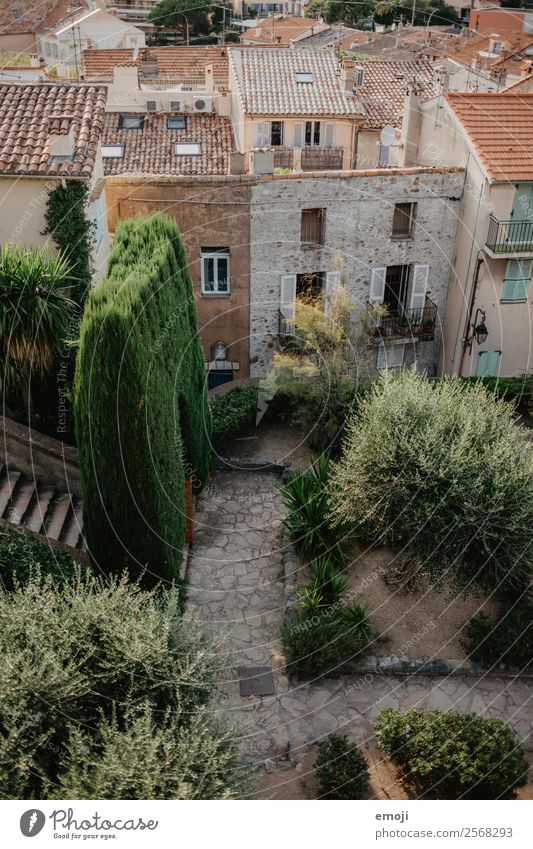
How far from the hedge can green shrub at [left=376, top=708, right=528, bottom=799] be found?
4.95 metres

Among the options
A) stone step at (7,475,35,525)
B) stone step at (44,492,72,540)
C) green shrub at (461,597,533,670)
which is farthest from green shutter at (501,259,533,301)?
stone step at (7,475,35,525)

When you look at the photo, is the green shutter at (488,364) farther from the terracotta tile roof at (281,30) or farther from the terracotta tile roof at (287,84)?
the terracotta tile roof at (281,30)

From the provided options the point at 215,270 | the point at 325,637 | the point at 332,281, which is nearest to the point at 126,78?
the point at 215,270

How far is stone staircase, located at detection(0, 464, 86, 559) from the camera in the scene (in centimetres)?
1438

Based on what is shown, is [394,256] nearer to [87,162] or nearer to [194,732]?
[87,162]

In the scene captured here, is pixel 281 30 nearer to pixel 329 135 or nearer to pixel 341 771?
pixel 329 135

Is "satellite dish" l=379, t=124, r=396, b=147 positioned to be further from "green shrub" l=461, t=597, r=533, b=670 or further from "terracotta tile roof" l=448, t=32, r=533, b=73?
"green shrub" l=461, t=597, r=533, b=670

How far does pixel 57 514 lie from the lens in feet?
49.5

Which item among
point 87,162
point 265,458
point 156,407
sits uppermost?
point 87,162

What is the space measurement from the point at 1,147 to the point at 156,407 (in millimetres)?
7483

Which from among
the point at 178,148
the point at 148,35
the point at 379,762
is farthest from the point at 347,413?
the point at 148,35

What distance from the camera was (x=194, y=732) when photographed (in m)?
9.95

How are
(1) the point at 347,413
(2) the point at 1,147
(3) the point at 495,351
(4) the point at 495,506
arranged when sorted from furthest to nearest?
(3) the point at 495,351
(1) the point at 347,413
(2) the point at 1,147
(4) the point at 495,506

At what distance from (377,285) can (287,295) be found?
2.99m
